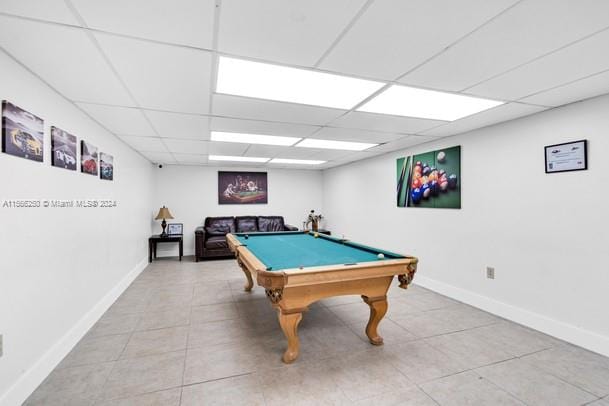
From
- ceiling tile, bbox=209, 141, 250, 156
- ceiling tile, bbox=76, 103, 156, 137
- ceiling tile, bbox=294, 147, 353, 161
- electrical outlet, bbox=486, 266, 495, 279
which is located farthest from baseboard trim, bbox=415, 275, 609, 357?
ceiling tile, bbox=76, 103, 156, 137

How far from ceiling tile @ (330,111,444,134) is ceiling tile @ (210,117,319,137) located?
1.42ft

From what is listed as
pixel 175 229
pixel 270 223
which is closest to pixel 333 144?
pixel 270 223

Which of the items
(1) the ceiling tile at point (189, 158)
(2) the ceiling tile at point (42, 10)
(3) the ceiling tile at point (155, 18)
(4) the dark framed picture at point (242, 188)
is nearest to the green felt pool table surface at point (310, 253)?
(3) the ceiling tile at point (155, 18)

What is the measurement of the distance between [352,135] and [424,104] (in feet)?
4.11

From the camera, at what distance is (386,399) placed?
186 centimetres

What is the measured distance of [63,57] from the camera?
1.76m

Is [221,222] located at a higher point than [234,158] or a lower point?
lower

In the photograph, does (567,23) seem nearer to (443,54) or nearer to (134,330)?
(443,54)

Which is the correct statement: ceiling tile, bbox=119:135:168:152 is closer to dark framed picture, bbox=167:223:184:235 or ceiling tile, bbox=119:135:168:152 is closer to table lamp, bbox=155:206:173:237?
table lamp, bbox=155:206:173:237

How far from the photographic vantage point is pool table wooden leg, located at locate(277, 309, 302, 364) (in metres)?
2.28

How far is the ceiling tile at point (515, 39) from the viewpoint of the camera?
4.43ft

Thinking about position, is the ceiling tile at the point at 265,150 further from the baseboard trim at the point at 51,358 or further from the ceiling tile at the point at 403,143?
the baseboard trim at the point at 51,358

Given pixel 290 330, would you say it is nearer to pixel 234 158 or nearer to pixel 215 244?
pixel 234 158

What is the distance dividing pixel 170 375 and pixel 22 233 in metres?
1.46
